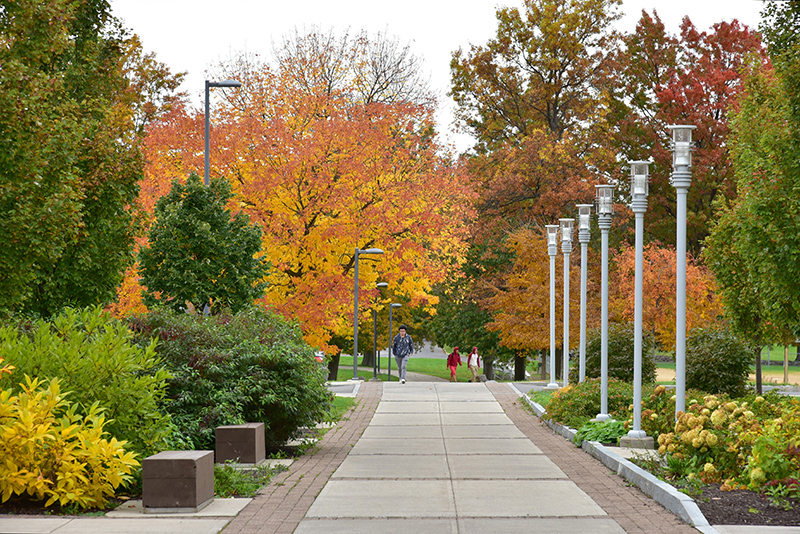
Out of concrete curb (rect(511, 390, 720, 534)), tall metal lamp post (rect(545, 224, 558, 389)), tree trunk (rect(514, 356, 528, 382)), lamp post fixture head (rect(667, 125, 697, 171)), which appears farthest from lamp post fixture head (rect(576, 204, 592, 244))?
tree trunk (rect(514, 356, 528, 382))

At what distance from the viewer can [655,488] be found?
9.30 meters

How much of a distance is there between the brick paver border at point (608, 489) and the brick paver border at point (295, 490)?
118 inches

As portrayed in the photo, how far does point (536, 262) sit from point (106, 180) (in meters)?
23.7

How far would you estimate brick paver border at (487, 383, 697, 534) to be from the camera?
8.04 m

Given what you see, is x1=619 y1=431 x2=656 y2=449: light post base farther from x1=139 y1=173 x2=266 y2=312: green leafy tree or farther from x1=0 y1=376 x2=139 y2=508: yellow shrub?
x1=139 y1=173 x2=266 y2=312: green leafy tree

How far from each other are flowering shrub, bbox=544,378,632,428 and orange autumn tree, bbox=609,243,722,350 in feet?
57.3

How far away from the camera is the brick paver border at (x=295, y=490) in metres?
8.02

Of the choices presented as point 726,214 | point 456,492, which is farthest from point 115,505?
point 726,214

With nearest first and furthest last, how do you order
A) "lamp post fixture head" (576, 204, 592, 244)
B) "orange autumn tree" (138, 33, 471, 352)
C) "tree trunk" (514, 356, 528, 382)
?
"lamp post fixture head" (576, 204, 592, 244), "orange autumn tree" (138, 33, 471, 352), "tree trunk" (514, 356, 528, 382)

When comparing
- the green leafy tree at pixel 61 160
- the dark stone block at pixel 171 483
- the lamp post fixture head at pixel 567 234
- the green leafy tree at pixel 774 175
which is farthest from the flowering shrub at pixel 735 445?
the lamp post fixture head at pixel 567 234

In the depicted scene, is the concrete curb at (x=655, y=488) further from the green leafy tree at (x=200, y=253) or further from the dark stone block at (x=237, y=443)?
the green leafy tree at (x=200, y=253)

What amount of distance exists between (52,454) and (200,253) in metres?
10.4

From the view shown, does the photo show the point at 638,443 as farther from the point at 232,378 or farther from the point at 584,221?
the point at 584,221

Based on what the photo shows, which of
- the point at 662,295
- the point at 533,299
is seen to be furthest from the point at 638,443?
the point at 662,295
